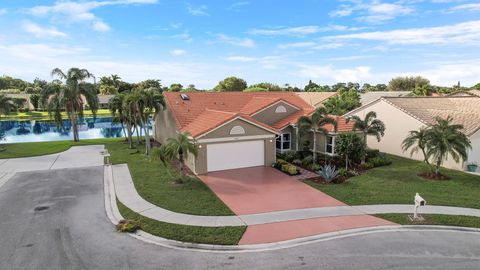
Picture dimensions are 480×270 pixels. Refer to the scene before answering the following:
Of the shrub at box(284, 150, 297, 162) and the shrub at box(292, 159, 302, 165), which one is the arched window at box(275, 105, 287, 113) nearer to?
the shrub at box(284, 150, 297, 162)

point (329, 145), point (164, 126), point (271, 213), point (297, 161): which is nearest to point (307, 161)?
point (297, 161)

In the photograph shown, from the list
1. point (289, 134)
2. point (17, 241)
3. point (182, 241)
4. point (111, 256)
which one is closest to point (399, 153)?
point (289, 134)

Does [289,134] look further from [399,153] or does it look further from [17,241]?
[17,241]

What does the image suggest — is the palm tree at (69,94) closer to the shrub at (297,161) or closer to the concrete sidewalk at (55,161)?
the concrete sidewalk at (55,161)

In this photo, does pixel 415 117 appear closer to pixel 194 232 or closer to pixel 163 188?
pixel 163 188

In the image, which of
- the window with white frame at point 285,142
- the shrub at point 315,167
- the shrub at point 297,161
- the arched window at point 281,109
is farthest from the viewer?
the arched window at point 281,109

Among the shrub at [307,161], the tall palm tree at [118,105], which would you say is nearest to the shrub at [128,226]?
the shrub at [307,161]
